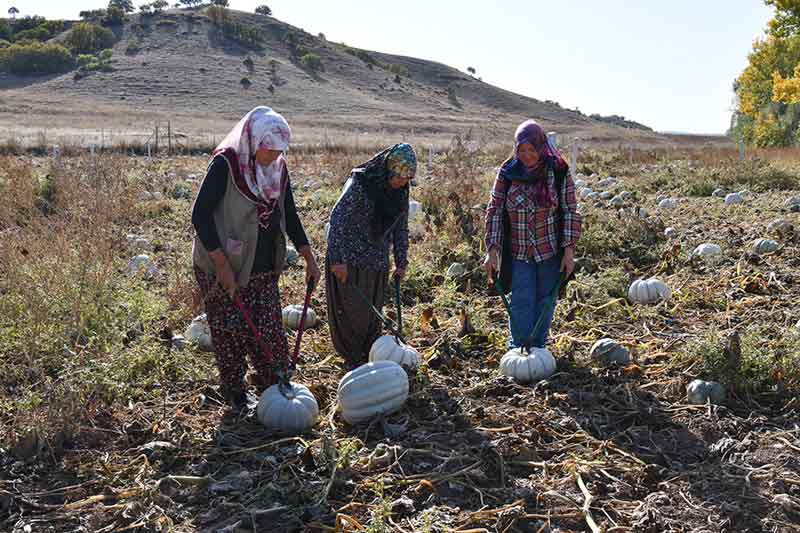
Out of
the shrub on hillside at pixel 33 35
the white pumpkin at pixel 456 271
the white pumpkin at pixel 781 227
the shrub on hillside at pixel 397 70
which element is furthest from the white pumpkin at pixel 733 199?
the shrub on hillside at pixel 33 35

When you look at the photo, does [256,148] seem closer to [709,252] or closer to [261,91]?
[709,252]

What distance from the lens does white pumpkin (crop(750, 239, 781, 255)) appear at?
24.7 ft

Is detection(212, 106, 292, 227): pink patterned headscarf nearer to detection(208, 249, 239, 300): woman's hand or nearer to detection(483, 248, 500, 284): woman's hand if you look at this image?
detection(208, 249, 239, 300): woman's hand

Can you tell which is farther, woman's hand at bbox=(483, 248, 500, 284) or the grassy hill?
the grassy hill

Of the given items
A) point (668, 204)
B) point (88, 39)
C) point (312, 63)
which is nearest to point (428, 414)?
point (668, 204)

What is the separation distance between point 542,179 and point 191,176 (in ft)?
36.2

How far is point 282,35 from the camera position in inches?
3351

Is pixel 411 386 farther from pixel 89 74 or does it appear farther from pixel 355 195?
pixel 89 74

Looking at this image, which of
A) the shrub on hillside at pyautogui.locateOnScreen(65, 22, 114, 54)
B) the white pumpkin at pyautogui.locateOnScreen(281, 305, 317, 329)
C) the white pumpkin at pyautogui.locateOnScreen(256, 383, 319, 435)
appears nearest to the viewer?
the white pumpkin at pyautogui.locateOnScreen(256, 383, 319, 435)

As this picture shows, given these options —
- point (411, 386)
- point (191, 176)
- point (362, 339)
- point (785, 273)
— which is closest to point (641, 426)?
point (411, 386)

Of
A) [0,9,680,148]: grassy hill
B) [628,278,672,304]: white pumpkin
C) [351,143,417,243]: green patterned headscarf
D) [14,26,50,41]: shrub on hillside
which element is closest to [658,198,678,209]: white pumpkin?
[628,278,672,304]: white pumpkin

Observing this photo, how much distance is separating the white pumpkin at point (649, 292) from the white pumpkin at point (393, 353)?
2.46 m

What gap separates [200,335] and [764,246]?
543 centimetres

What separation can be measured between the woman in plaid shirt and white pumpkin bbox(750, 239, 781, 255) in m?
3.52
